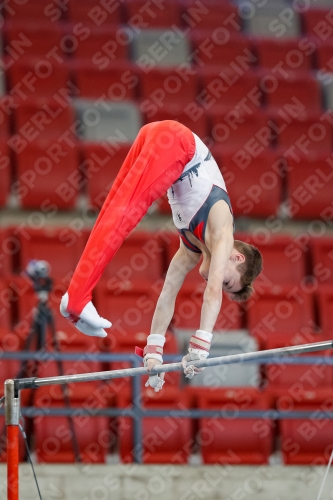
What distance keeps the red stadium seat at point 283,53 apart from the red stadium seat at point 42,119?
1973 millimetres

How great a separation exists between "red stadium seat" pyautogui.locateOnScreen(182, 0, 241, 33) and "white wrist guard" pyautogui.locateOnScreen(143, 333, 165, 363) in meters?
4.52

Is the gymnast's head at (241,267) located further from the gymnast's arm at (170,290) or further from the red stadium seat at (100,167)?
the red stadium seat at (100,167)

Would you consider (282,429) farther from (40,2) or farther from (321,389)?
(40,2)

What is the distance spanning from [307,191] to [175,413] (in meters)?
2.29

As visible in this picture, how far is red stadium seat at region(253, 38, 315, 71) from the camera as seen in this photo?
277 inches

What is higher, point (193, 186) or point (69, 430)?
point (193, 186)

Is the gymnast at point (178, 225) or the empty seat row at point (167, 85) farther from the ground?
the empty seat row at point (167, 85)

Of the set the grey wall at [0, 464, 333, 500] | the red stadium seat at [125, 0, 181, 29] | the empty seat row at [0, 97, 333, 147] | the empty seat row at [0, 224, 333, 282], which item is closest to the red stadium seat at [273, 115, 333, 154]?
A: the empty seat row at [0, 97, 333, 147]

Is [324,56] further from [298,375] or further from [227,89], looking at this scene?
[298,375]

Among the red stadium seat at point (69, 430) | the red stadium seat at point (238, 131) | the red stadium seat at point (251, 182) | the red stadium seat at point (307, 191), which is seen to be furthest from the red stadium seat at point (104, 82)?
the red stadium seat at point (69, 430)

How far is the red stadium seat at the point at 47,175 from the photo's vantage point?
5.56 metres

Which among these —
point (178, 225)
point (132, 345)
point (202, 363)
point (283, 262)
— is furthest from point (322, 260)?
point (202, 363)

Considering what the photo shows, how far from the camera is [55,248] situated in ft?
17.3

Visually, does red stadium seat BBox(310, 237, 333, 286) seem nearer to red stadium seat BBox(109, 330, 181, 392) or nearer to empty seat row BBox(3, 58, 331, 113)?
red stadium seat BBox(109, 330, 181, 392)
